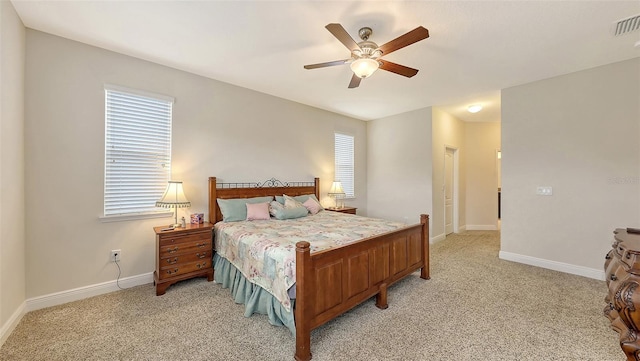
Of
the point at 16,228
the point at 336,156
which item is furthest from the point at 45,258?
the point at 336,156

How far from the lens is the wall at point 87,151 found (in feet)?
8.16

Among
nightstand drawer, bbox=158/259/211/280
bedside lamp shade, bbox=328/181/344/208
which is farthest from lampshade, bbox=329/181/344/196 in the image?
nightstand drawer, bbox=158/259/211/280

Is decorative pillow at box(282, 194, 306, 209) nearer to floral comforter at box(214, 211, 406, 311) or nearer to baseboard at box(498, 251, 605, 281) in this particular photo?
floral comforter at box(214, 211, 406, 311)

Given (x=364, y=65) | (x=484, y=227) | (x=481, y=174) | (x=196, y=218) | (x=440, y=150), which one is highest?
(x=364, y=65)

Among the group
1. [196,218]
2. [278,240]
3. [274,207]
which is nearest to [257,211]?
[274,207]

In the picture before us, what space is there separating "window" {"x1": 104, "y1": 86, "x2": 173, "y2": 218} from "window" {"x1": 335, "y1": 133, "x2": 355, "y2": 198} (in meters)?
3.28

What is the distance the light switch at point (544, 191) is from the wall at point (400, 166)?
5.33 feet

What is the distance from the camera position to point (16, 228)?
2246 mm

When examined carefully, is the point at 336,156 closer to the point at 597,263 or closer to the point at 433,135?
the point at 433,135

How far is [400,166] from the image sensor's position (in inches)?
213

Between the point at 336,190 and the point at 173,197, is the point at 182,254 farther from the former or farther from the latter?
the point at 336,190

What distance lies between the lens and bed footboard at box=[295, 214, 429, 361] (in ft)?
6.03

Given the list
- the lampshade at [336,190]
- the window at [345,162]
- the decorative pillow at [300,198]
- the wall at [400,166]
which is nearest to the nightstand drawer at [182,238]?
the decorative pillow at [300,198]

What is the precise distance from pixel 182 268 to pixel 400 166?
4.41m
